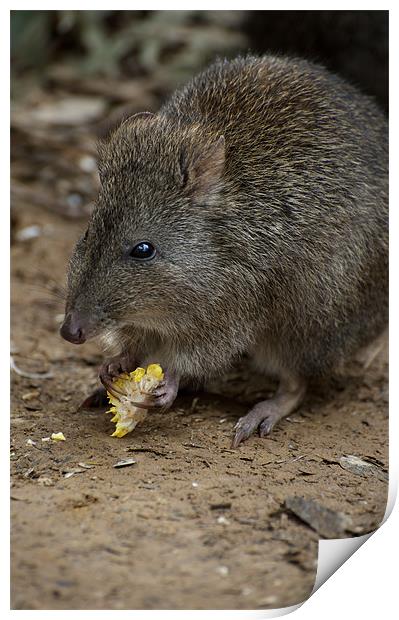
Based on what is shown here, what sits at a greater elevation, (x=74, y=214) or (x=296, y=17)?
(x=296, y=17)

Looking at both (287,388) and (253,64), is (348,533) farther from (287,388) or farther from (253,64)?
(253,64)

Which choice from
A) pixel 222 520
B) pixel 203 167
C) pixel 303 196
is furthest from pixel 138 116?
pixel 222 520

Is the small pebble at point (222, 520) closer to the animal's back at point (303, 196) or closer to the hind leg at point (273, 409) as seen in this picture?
the hind leg at point (273, 409)

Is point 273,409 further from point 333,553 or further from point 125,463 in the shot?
point 333,553

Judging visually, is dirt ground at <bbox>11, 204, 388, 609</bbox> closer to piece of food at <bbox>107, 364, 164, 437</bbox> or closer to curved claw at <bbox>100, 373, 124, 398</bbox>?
piece of food at <bbox>107, 364, 164, 437</bbox>

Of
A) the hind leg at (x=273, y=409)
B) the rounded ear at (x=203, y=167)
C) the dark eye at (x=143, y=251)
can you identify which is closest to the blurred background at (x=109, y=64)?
the rounded ear at (x=203, y=167)

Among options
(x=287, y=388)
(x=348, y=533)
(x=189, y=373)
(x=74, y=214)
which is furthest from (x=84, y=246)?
(x=74, y=214)

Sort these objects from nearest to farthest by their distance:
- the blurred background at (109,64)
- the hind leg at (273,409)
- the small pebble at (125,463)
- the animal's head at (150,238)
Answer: the small pebble at (125,463) → the animal's head at (150,238) → the hind leg at (273,409) → the blurred background at (109,64)
